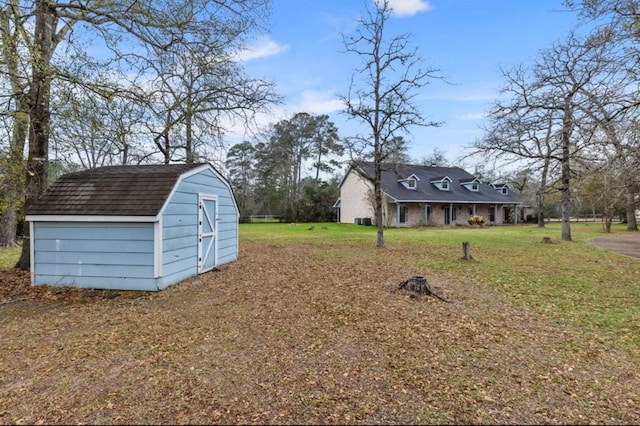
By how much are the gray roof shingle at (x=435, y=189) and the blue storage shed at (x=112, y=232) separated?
22.5 m

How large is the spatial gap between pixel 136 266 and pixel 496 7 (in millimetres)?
11675

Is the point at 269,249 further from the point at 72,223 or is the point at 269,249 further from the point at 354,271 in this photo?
the point at 72,223

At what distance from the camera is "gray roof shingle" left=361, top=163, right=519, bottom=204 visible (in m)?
29.1

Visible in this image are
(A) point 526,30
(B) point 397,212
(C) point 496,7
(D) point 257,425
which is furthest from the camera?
(B) point 397,212

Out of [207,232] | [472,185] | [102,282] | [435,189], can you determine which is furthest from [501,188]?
[102,282]

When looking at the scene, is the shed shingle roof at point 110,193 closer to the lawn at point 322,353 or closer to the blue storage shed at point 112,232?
the blue storage shed at point 112,232

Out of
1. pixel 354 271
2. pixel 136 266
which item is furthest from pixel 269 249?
pixel 136 266

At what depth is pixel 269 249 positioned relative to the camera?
530 inches

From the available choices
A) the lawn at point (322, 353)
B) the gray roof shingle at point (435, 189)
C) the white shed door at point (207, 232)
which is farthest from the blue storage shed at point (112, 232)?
the gray roof shingle at point (435, 189)

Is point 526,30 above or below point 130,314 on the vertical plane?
above

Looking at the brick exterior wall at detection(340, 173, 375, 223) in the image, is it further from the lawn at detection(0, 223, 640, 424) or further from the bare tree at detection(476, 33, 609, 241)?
the lawn at detection(0, 223, 640, 424)

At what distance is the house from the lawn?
2133 cm

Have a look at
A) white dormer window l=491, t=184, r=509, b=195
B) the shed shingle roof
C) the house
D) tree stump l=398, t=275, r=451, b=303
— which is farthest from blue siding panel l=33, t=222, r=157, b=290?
white dormer window l=491, t=184, r=509, b=195

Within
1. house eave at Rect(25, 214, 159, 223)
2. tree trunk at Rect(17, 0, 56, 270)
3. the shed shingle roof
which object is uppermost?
tree trunk at Rect(17, 0, 56, 270)
